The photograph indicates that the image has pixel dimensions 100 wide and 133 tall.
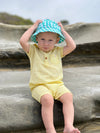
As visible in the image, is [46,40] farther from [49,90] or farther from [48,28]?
[49,90]

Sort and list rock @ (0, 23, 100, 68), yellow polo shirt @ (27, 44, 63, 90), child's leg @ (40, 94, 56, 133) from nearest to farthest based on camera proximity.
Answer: child's leg @ (40, 94, 56, 133) < yellow polo shirt @ (27, 44, 63, 90) < rock @ (0, 23, 100, 68)

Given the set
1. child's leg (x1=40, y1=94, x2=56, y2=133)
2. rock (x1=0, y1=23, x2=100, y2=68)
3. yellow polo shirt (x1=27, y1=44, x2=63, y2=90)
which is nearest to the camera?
child's leg (x1=40, y1=94, x2=56, y2=133)

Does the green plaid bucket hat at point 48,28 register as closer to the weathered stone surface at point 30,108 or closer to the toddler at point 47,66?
the toddler at point 47,66

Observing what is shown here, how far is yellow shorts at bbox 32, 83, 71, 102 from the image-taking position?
0.95 m

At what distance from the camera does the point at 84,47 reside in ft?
6.57

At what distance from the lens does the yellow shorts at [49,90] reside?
954 mm

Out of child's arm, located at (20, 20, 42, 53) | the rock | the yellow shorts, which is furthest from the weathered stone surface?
the rock

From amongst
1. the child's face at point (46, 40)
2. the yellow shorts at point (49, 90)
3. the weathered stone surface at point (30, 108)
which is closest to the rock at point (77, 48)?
the weathered stone surface at point (30, 108)

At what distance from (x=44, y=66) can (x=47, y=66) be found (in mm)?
16

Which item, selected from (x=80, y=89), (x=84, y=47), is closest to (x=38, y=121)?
(x=80, y=89)

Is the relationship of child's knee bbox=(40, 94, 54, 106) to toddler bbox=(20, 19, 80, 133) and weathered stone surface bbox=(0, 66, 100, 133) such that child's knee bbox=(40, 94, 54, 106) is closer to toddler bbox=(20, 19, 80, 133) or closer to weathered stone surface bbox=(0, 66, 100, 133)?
toddler bbox=(20, 19, 80, 133)

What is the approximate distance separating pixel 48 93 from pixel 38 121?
16 cm

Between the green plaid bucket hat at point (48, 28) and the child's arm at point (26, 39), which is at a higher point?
the green plaid bucket hat at point (48, 28)

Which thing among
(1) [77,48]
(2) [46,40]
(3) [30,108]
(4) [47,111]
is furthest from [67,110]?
(1) [77,48]
